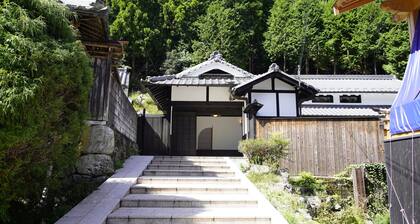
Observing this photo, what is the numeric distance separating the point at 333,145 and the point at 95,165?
6636 mm

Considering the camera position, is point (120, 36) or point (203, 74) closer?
point (203, 74)

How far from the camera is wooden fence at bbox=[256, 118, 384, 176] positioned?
31.0 ft

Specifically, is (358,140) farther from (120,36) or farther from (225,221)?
(120,36)

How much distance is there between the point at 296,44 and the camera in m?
28.5

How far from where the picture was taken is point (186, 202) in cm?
614

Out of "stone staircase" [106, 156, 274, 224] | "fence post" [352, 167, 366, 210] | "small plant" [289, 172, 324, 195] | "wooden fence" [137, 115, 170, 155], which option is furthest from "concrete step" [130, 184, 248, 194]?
"wooden fence" [137, 115, 170, 155]

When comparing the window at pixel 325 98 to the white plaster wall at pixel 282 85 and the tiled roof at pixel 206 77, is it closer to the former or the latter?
the tiled roof at pixel 206 77

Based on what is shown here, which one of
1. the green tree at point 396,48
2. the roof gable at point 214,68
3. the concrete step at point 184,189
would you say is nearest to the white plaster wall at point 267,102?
the roof gable at point 214,68

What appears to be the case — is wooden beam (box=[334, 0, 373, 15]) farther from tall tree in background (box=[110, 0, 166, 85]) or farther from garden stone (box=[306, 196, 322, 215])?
tall tree in background (box=[110, 0, 166, 85])

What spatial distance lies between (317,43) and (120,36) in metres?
17.3

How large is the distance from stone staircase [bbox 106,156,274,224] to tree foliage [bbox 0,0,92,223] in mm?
1365

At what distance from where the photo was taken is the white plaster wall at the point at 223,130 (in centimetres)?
1713

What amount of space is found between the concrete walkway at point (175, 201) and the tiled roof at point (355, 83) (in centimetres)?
1783

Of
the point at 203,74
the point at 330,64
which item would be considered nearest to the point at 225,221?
the point at 203,74
